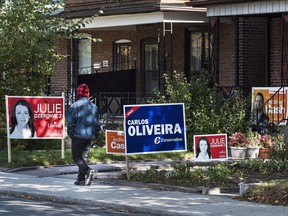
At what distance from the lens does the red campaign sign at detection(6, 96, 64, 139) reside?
17500mm

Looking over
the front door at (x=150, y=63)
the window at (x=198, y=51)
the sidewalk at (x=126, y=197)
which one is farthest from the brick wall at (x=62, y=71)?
the sidewalk at (x=126, y=197)

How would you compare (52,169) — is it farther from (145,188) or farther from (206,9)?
(206,9)

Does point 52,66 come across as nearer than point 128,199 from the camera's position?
No

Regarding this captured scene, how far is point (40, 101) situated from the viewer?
17.8 meters

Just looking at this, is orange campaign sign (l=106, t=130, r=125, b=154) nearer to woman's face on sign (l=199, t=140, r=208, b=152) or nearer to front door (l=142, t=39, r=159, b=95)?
woman's face on sign (l=199, t=140, r=208, b=152)

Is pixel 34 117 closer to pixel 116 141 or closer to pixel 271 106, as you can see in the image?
pixel 116 141

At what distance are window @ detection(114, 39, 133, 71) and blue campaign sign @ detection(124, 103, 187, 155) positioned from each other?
12.3 meters

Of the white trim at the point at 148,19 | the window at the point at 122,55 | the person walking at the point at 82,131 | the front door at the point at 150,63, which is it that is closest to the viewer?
the person walking at the point at 82,131

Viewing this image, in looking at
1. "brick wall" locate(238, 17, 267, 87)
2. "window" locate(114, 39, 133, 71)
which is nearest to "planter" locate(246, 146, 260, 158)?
"brick wall" locate(238, 17, 267, 87)

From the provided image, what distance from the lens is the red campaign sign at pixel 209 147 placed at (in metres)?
14.5

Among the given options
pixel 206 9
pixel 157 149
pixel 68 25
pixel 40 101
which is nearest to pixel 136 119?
pixel 157 149

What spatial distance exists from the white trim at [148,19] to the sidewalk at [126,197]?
26.8 feet

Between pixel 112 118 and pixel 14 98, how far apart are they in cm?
569

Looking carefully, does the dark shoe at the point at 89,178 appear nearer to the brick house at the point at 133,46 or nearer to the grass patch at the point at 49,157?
the grass patch at the point at 49,157
